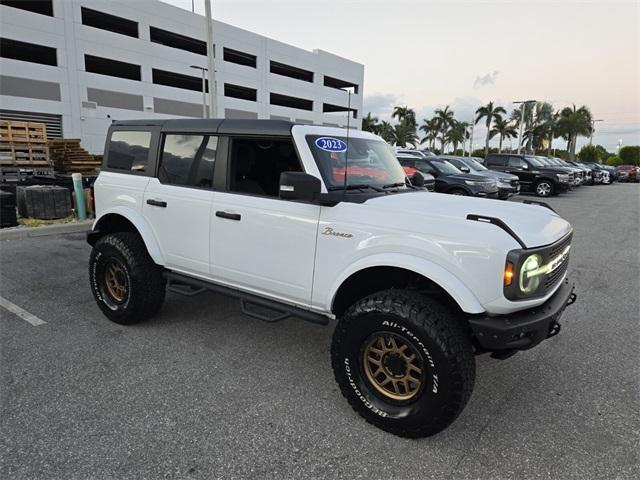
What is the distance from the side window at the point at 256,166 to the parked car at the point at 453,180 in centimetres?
1034

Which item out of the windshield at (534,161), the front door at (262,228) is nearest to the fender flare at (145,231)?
the front door at (262,228)

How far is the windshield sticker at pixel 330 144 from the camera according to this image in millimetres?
3219

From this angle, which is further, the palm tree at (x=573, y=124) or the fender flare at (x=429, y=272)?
the palm tree at (x=573, y=124)

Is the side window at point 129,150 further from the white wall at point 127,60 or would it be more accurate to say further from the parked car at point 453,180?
the white wall at point 127,60

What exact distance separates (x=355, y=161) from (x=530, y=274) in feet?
5.22

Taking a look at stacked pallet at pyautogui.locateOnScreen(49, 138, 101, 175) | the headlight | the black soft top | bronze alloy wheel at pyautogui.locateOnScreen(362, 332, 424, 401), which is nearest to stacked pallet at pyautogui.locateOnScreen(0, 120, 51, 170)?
stacked pallet at pyautogui.locateOnScreen(49, 138, 101, 175)

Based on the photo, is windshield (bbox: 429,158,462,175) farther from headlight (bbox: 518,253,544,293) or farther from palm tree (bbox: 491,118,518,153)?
palm tree (bbox: 491,118,518,153)

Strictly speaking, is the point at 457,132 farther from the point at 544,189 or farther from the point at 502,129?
the point at 544,189

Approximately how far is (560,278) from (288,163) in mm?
2128

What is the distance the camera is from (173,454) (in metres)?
2.39

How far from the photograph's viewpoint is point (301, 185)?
8.77ft

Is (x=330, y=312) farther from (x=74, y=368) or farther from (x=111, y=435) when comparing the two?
(x=74, y=368)

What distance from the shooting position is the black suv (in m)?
18.2

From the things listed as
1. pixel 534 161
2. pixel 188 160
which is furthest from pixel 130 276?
pixel 534 161
